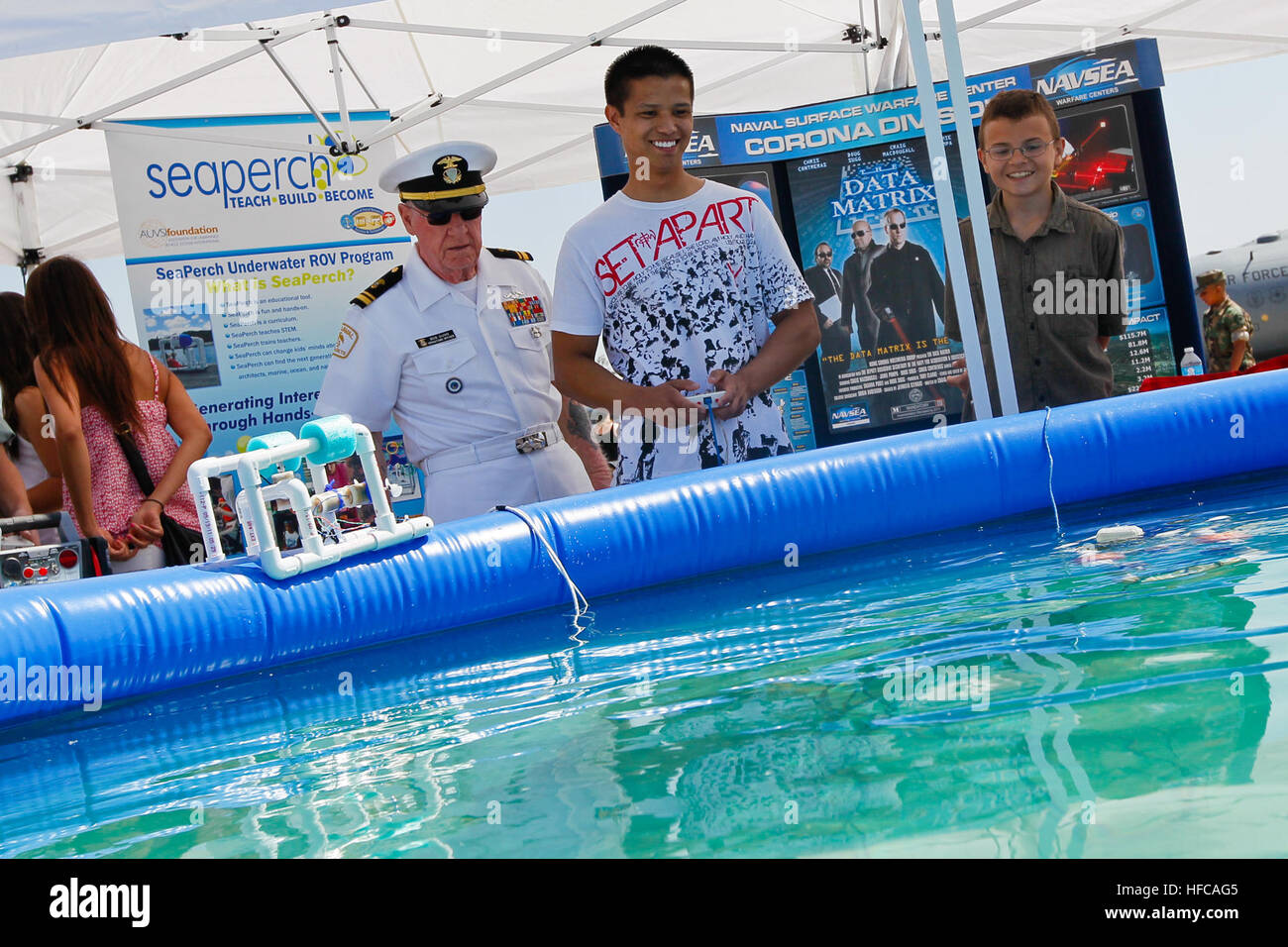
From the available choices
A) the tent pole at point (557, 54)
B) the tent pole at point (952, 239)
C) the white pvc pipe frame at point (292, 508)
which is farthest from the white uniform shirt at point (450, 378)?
the tent pole at point (557, 54)

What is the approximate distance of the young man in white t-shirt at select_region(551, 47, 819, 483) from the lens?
13.9 ft

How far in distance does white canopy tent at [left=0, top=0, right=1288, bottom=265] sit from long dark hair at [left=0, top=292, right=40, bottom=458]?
6.45 feet

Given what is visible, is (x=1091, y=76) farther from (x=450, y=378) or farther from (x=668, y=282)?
(x=450, y=378)

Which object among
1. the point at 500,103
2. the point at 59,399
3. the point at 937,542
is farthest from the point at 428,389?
the point at 500,103

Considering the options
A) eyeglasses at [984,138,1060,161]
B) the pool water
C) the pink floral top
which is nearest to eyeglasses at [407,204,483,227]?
the pink floral top

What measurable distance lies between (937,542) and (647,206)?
1543 mm

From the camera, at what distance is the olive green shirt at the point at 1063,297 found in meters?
4.99

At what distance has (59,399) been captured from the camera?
4199 millimetres

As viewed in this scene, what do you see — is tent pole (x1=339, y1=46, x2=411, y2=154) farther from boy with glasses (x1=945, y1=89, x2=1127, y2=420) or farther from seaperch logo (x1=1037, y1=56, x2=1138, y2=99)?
seaperch logo (x1=1037, y1=56, x2=1138, y2=99)

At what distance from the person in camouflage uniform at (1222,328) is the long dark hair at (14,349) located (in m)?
7.27

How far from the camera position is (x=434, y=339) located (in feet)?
13.7
